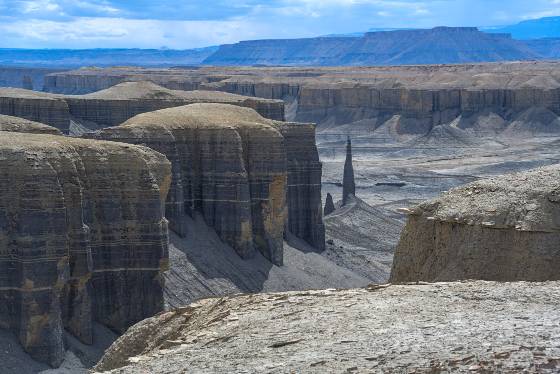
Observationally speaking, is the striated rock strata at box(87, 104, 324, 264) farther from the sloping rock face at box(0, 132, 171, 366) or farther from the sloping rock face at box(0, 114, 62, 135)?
the sloping rock face at box(0, 132, 171, 366)

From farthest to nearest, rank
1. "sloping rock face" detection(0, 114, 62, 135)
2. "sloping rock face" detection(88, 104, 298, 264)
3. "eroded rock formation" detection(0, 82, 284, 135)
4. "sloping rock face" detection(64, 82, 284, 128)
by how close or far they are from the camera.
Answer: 1. "sloping rock face" detection(64, 82, 284, 128)
2. "eroded rock formation" detection(0, 82, 284, 135)
3. "sloping rock face" detection(88, 104, 298, 264)
4. "sloping rock face" detection(0, 114, 62, 135)

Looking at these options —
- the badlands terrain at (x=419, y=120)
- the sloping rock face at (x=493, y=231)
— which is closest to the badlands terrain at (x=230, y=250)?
the sloping rock face at (x=493, y=231)

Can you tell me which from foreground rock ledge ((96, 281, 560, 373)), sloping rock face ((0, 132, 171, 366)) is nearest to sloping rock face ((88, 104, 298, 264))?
sloping rock face ((0, 132, 171, 366))

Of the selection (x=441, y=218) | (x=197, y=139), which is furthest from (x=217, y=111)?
(x=441, y=218)

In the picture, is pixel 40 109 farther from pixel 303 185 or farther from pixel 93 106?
pixel 303 185

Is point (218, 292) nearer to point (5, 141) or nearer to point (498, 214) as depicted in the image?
point (5, 141)

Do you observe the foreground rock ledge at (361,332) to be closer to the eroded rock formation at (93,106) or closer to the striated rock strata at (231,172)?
the striated rock strata at (231,172)

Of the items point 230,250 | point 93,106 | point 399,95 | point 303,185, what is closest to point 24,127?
point 230,250
